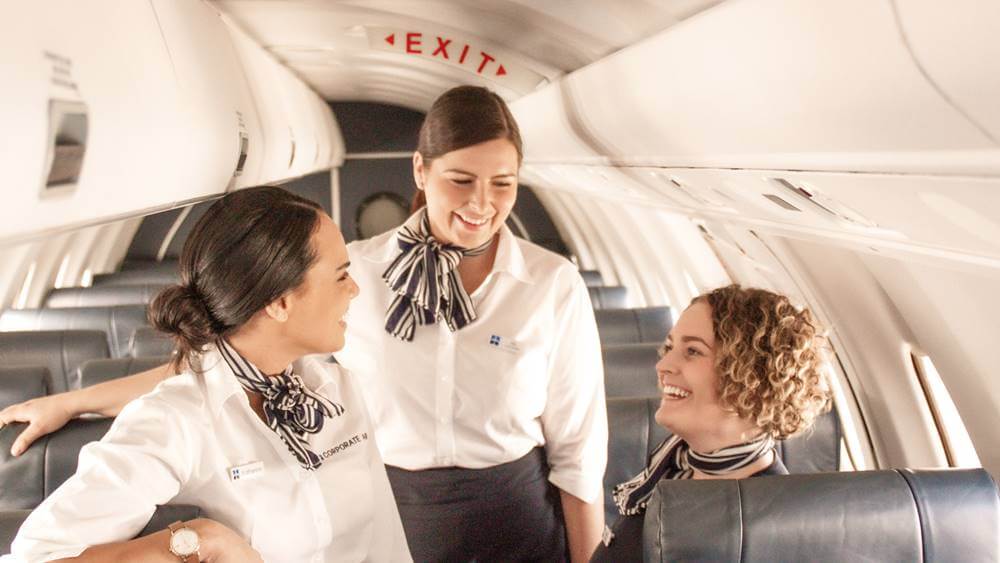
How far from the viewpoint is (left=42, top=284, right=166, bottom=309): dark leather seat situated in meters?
8.87

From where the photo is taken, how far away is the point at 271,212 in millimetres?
2006

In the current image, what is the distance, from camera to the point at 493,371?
2.66 m

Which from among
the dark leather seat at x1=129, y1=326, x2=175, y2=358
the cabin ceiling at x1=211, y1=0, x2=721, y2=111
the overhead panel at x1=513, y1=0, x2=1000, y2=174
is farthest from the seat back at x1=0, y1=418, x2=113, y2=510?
the dark leather seat at x1=129, y1=326, x2=175, y2=358

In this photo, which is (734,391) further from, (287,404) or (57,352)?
(57,352)

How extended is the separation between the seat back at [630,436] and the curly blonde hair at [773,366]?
54.1 inches

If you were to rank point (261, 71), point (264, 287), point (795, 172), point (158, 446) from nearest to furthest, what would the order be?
point (158, 446)
point (264, 287)
point (795, 172)
point (261, 71)

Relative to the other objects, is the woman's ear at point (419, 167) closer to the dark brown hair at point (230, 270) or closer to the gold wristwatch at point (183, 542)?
the dark brown hair at point (230, 270)

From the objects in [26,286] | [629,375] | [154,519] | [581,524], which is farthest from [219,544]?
[26,286]

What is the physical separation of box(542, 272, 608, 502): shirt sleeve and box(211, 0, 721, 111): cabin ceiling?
105cm

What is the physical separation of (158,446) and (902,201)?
1.60 m

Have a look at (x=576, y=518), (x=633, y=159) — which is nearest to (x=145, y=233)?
(x=633, y=159)

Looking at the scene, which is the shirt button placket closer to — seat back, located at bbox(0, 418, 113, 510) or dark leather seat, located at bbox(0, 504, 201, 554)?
dark leather seat, located at bbox(0, 504, 201, 554)

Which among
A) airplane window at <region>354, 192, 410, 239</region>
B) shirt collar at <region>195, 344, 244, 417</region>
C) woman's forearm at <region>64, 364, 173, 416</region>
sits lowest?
woman's forearm at <region>64, 364, 173, 416</region>

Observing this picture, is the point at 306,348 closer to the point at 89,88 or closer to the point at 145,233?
the point at 89,88
